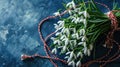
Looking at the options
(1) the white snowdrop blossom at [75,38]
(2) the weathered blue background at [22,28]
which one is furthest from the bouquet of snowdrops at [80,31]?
(2) the weathered blue background at [22,28]

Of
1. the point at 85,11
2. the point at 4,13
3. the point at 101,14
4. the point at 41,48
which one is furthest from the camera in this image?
the point at 4,13

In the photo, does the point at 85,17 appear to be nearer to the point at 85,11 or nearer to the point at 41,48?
the point at 85,11

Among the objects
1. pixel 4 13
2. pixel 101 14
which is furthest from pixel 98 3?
pixel 4 13

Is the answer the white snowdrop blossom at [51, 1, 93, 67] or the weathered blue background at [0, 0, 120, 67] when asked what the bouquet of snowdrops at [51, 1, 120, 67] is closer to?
the white snowdrop blossom at [51, 1, 93, 67]

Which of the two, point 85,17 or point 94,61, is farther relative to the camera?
point 94,61

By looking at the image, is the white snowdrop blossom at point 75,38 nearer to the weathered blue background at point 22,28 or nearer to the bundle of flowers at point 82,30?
the bundle of flowers at point 82,30

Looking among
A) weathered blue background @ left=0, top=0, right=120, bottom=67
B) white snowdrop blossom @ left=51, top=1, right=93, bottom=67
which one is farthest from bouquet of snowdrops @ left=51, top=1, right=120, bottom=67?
weathered blue background @ left=0, top=0, right=120, bottom=67

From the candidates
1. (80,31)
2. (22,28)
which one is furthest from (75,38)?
(22,28)

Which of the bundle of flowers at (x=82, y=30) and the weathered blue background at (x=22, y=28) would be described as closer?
the bundle of flowers at (x=82, y=30)
